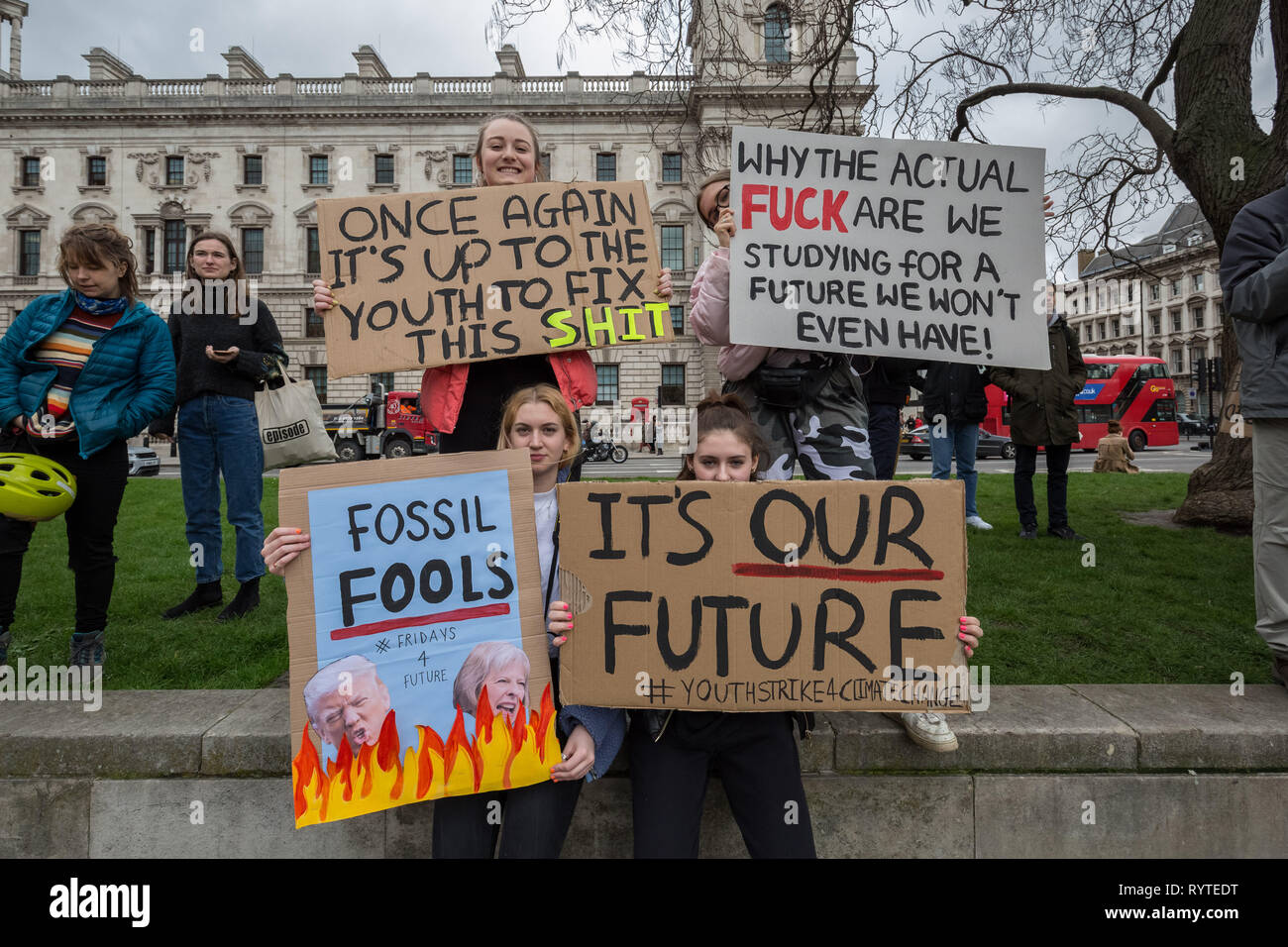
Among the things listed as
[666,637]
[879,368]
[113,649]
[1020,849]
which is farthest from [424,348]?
[879,368]

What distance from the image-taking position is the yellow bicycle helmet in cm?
245

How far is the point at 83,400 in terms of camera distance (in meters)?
2.67

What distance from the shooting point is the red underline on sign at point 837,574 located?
1779mm

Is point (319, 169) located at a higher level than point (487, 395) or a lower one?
higher

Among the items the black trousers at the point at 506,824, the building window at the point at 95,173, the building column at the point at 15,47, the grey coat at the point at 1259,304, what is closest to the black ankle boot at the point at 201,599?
the black trousers at the point at 506,824

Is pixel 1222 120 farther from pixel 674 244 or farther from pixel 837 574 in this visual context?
pixel 674 244

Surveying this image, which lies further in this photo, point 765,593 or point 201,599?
point 201,599

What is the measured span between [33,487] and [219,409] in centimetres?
111

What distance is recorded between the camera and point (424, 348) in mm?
2273

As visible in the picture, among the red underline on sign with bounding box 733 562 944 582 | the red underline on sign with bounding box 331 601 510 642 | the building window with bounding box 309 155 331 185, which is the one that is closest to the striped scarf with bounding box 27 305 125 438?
the red underline on sign with bounding box 331 601 510 642

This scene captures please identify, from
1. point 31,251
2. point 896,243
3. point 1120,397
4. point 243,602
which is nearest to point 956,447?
point 896,243

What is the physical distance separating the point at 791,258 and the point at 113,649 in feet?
9.91

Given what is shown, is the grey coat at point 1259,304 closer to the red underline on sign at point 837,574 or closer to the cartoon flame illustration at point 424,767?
the red underline on sign at point 837,574

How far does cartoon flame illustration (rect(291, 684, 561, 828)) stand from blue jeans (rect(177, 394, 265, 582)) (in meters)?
2.09
